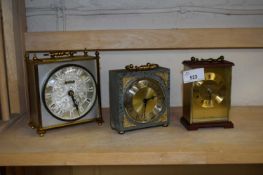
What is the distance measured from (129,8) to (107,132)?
535 mm

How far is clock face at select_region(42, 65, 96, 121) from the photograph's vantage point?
95cm

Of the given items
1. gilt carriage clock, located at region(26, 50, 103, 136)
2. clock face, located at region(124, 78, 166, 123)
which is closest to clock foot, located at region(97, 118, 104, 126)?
gilt carriage clock, located at region(26, 50, 103, 136)

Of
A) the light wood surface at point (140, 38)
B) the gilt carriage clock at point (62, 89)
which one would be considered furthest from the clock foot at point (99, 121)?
the light wood surface at point (140, 38)

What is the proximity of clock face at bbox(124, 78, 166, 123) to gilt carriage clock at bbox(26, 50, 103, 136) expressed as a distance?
14cm

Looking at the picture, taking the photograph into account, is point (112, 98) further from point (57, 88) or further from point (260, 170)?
point (260, 170)

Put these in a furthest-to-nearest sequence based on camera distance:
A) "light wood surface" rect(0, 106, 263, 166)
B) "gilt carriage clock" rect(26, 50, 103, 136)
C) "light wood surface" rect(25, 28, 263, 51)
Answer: "light wood surface" rect(25, 28, 263, 51) → "gilt carriage clock" rect(26, 50, 103, 136) → "light wood surface" rect(0, 106, 263, 166)

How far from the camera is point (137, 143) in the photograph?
89cm

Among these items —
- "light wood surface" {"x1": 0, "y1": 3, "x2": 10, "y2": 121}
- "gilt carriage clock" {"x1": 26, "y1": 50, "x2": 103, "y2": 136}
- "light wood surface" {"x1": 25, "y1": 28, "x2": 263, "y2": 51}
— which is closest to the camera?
"gilt carriage clock" {"x1": 26, "y1": 50, "x2": 103, "y2": 136}

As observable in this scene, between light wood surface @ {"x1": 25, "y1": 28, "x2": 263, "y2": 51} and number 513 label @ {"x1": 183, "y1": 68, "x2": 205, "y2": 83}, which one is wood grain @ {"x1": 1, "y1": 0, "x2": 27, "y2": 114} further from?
number 513 label @ {"x1": 183, "y1": 68, "x2": 205, "y2": 83}

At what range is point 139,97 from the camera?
0.98m

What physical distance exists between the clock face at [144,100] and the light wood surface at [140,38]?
24cm

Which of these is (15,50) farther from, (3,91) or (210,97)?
(210,97)

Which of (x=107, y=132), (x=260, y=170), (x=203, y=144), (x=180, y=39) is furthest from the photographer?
(x=260, y=170)

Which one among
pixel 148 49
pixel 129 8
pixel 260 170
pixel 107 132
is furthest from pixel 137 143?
pixel 260 170
